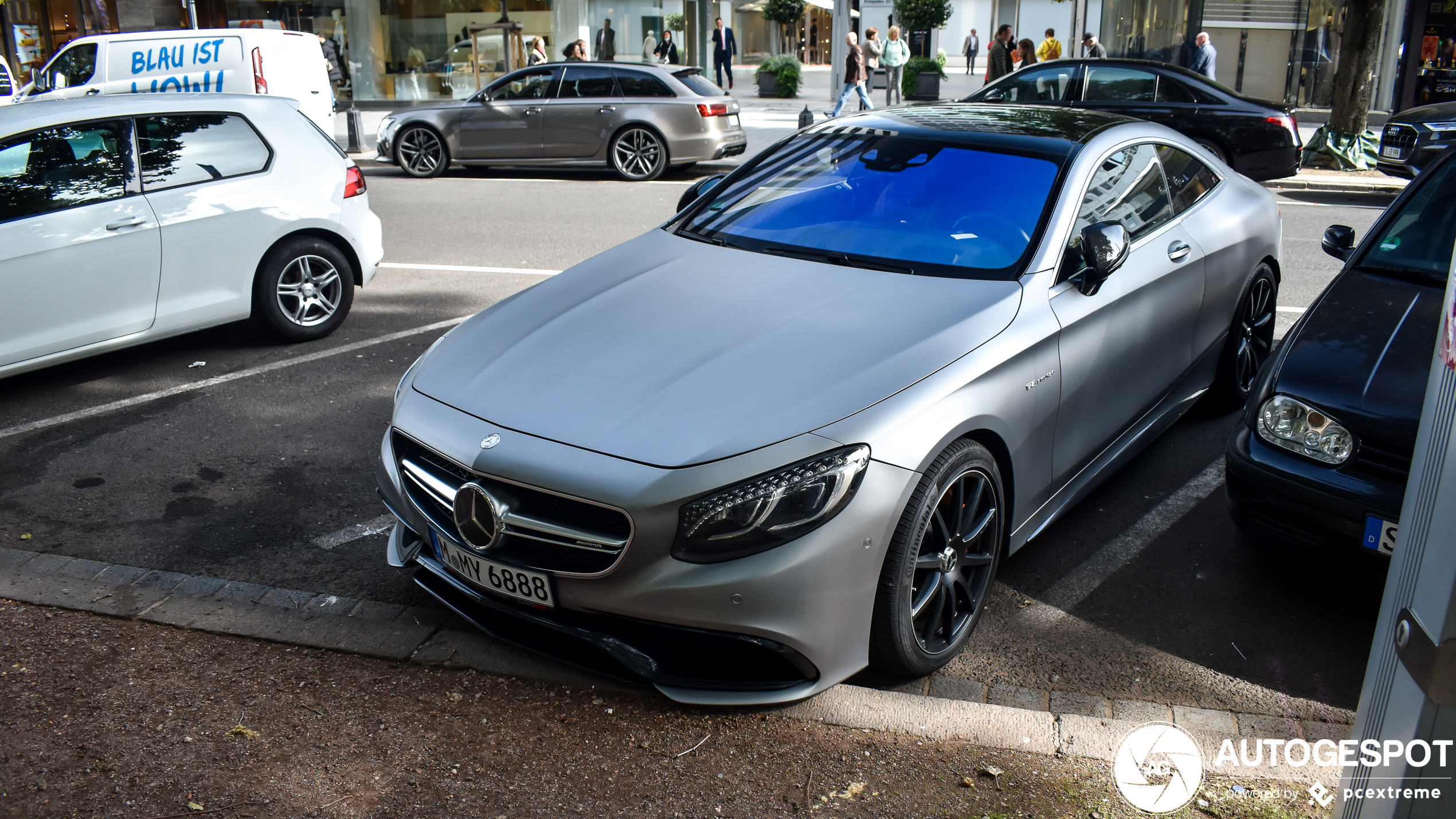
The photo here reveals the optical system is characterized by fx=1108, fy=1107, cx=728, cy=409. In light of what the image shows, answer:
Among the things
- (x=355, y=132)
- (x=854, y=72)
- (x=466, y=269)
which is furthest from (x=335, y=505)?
(x=854, y=72)

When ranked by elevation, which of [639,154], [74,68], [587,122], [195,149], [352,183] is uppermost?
[74,68]

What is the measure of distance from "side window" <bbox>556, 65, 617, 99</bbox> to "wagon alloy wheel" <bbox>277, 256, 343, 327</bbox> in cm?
794

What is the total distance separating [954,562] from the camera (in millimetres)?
3309

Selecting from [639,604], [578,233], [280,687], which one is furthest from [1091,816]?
[578,233]

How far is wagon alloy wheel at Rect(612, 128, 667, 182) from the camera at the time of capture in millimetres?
14312

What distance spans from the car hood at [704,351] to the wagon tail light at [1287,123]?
10879 millimetres

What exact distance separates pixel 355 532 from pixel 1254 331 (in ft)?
14.1

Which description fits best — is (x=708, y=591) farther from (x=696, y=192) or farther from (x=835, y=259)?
(x=696, y=192)

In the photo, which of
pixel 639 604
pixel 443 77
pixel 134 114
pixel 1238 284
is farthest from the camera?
pixel 443 77

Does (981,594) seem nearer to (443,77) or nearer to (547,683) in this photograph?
(547,683)

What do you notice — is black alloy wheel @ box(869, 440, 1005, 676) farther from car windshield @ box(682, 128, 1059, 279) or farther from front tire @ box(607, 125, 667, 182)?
front tire @ box(607, 125, 667, 182)

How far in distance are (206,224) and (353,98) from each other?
21.3 meters

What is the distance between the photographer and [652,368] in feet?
10.8

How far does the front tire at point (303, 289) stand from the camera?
673cm
